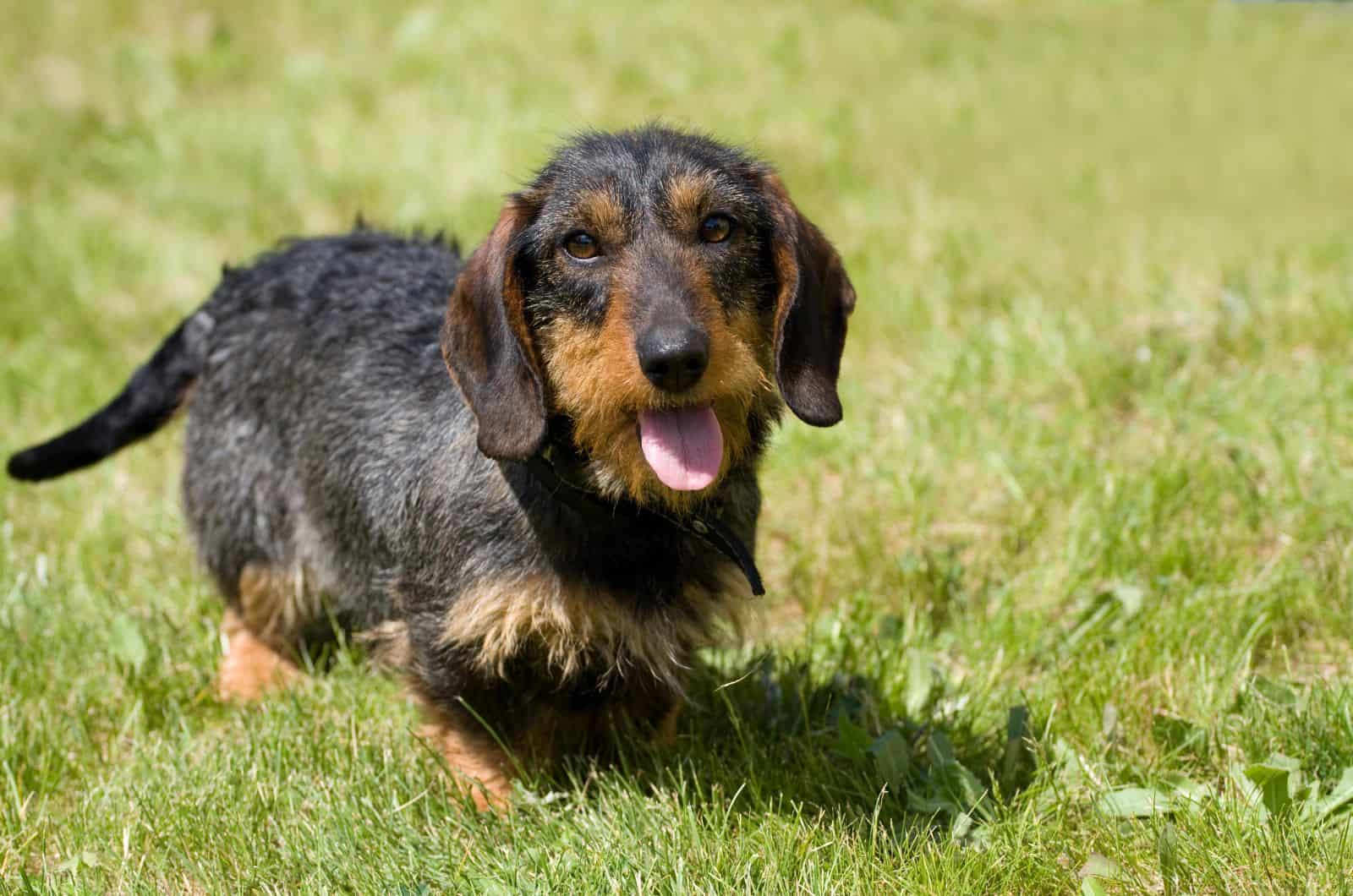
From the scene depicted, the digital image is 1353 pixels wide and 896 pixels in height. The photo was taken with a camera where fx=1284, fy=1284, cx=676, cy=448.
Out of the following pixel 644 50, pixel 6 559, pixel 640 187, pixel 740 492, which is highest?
pixel 644 50

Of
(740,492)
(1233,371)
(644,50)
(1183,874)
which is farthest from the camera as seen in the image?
(644,50)

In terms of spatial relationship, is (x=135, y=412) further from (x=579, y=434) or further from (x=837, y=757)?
(x=837, y=757)

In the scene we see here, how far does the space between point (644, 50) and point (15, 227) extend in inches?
189

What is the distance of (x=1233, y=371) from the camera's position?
532 cm

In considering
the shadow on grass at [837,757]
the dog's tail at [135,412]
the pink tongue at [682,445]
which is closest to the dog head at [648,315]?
the pink tongue at [682,445]

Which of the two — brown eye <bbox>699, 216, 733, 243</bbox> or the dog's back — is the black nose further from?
the dog's back

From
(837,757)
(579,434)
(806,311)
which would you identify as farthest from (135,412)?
(837,757)

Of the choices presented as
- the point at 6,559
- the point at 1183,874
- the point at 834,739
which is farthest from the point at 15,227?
the point at 1183,874

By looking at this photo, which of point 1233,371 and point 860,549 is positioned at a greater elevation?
point 1233,371

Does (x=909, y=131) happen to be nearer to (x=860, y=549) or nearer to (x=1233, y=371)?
(x=1233, y=371)

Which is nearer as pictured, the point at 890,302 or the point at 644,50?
the point at 890,302

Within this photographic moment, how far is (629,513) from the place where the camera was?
10.2ft

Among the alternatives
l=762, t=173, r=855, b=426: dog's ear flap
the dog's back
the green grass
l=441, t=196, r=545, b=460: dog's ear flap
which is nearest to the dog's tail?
the dog's back

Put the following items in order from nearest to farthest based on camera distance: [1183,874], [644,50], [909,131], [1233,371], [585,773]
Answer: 1. [1183,874]
2. [585,773]
3. [1233,371]
4. [909,131]
5. [644,50]
